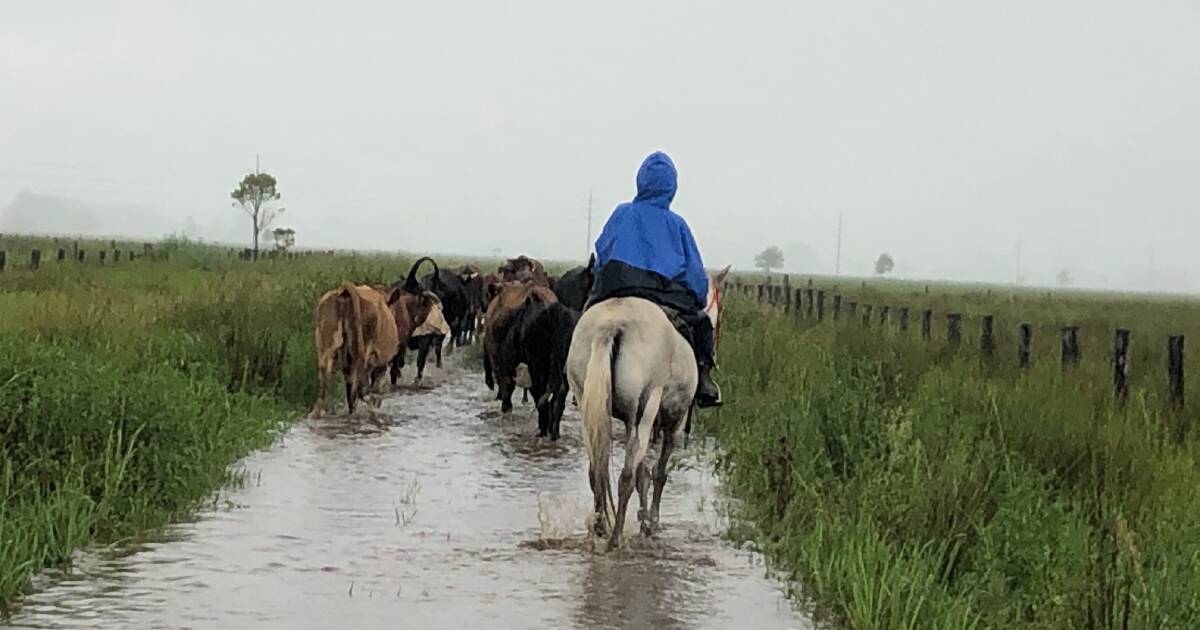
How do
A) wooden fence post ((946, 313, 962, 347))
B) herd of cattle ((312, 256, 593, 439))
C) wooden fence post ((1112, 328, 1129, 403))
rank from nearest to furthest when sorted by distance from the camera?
wooden fence post ((1112, 328, 1129, 403)), herd of cattle ((312, 256, 593, 439)), wooden fence post ((946, 313, 962, 347))

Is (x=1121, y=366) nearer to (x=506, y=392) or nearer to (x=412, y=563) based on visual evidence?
(x=506, y=392)

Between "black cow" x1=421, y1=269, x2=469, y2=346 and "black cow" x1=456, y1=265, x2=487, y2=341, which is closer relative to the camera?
"black cow" x1=421, y1=269, x2=469, y2=346

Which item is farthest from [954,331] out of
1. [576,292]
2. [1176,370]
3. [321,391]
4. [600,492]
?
[600,492]

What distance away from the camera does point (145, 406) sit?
36.2 feet

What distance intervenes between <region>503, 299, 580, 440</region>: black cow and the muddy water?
1.94 meters

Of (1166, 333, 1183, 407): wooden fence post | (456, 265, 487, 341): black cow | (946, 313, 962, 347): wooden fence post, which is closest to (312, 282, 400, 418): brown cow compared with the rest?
(1166, 333, 1183, 407): wooden fence post

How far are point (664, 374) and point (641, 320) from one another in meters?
0.38

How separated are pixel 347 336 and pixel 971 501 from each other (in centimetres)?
847

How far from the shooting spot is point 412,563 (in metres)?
8.62

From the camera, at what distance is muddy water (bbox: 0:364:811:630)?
23.9 feet

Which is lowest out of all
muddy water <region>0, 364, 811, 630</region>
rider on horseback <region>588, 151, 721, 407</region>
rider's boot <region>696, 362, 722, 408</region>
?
muddy water <region>0, 364, 811, 630</region>

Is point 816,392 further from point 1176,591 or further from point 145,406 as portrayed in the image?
point 1176,591

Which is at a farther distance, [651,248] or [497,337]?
[497,337]

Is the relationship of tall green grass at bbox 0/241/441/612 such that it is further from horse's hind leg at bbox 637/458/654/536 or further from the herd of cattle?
horse's hind leg at bbox 637/458/654/536
